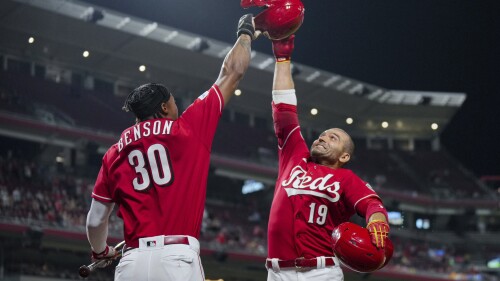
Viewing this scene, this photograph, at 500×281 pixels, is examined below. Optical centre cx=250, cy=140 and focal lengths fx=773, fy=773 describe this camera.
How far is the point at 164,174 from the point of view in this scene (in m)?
4.67

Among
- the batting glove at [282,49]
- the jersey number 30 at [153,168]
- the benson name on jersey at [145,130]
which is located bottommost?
the jersey number 30 at [153,168]

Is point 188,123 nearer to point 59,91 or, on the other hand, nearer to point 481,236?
point 59,91

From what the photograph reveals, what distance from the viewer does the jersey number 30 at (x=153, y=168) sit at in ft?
15.3

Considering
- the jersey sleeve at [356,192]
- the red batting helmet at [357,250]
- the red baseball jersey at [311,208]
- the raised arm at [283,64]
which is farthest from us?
the raised arm at [283,64]

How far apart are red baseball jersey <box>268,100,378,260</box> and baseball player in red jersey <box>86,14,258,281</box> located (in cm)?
126

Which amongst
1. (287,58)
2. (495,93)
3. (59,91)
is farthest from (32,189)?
(495,93)

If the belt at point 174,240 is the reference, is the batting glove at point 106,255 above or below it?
below

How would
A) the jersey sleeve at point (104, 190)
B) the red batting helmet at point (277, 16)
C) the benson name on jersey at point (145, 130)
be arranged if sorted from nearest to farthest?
the benson name on jersey at point (145, 130), the jersey sleeve at point (104, 190), the red batting helmet at point (277, 16)

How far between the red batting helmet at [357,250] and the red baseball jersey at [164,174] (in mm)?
1074

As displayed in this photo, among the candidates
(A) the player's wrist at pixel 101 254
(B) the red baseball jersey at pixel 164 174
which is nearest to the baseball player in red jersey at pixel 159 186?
(B) the red baseball jersey at pixel 164 174

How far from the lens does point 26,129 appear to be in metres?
28.6

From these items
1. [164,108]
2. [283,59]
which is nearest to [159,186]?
[164,108]

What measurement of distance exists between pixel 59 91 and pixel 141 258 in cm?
2923

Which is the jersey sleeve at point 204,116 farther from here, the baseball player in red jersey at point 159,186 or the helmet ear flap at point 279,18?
the helmet ear flap at point 279,18
